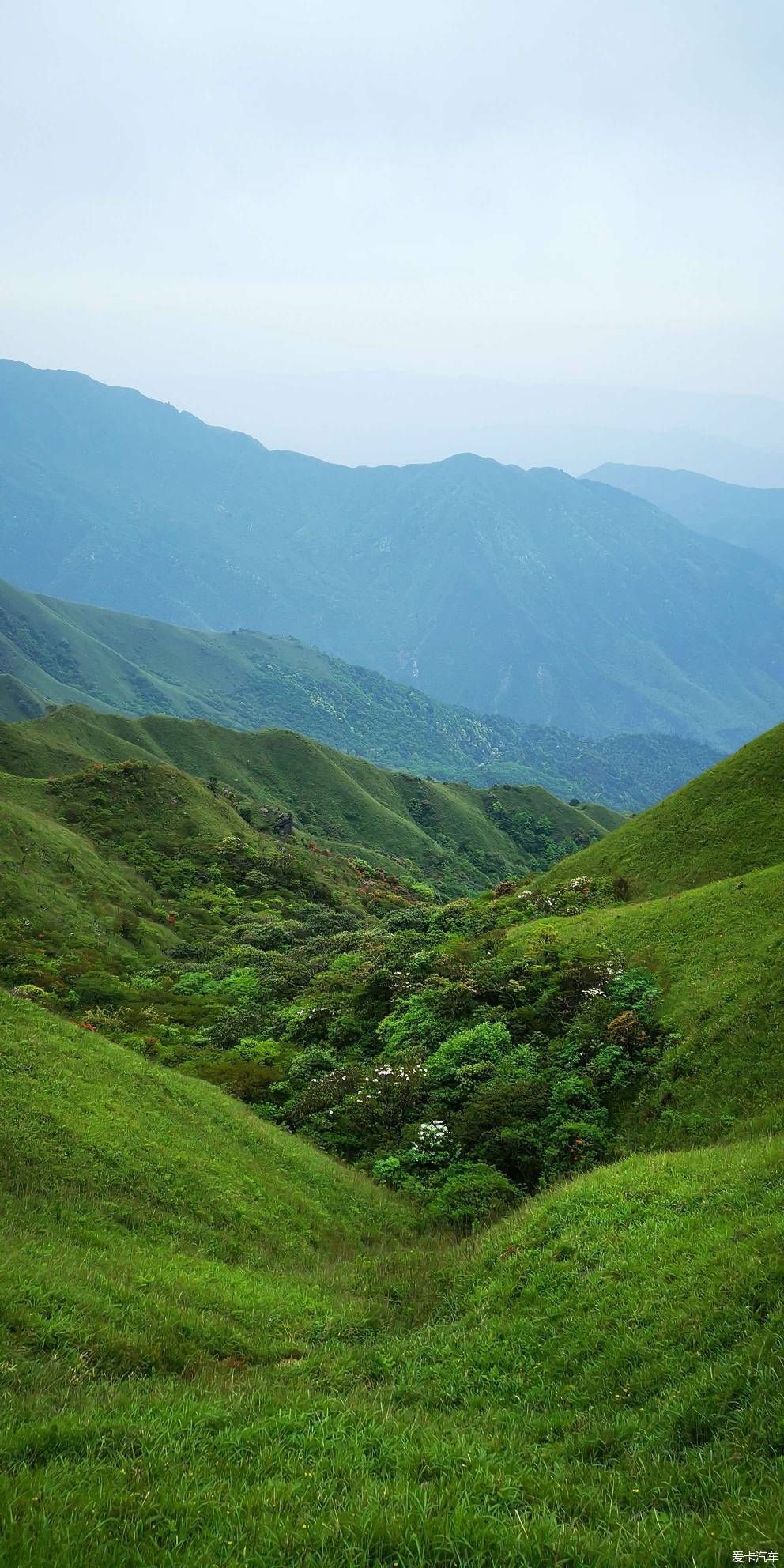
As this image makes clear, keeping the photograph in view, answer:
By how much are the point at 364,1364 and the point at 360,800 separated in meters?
131

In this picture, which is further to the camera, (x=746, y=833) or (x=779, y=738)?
(x=779, y=738)

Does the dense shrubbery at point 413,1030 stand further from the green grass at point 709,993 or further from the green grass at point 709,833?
the green grass at point 709,833

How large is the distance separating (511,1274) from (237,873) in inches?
2415

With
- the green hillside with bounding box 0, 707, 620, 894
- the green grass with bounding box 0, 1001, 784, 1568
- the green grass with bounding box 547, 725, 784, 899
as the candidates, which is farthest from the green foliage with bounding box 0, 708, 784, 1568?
the green hillside with bounding box 0, 707, 620, 894

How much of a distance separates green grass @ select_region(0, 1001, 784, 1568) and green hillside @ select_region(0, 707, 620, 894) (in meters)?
92.2

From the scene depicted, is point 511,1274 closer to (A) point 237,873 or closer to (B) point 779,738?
(B) point 779,738

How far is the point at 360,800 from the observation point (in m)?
141

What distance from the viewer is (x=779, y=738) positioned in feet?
123

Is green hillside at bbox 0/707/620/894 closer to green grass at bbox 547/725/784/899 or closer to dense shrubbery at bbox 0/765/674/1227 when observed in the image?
dense shrubbery at bbox 0/765/674/1227

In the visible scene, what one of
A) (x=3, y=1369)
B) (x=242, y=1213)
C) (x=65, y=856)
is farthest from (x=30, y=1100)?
(x=65, y=856)

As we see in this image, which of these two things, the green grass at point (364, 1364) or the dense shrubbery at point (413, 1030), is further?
the dense shrubbery at point (413, 1030)

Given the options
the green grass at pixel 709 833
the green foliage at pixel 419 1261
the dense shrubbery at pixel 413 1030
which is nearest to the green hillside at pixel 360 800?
the dense shrubbery at pixel 413 1030

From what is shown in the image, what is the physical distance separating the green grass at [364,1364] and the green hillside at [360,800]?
92202 mm

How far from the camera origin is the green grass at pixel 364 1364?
5887mm
